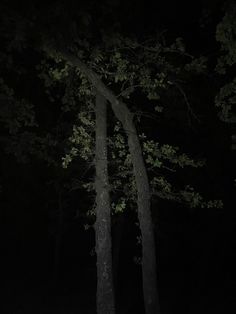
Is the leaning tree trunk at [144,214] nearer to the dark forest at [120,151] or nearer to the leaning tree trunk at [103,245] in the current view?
the dark forest at [120,151]

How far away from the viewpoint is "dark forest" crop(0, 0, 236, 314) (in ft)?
44.2

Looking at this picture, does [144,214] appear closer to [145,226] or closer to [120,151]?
[145,226]

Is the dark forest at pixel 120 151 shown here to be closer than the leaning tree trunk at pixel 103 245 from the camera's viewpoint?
Yes

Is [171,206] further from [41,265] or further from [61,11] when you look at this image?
[61,11]

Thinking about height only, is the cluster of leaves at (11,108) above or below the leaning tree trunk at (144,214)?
above


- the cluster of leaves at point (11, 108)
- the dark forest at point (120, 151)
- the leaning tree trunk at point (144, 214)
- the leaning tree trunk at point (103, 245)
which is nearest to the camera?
the dark forest at point (120, 151)

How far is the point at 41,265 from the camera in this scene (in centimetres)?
3916

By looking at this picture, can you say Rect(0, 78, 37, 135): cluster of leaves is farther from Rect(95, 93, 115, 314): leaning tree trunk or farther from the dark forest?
Rect(95, 93, 115, 314): leaning tree trunk

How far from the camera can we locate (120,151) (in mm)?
15789

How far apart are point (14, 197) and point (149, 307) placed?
2260cm

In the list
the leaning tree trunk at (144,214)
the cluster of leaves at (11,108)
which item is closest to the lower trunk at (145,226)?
Result: the leaning tree trunk at (144,214)

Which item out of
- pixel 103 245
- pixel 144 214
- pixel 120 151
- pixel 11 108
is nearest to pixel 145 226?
pixel 144 214

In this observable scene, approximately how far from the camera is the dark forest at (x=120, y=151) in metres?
13.5

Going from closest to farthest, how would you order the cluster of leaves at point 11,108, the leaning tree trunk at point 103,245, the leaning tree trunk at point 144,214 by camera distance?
the leaning tree trunk at point 103,245 < the leaning tree trunk at point 144,214 < the cluster of leaves at point 11,108
